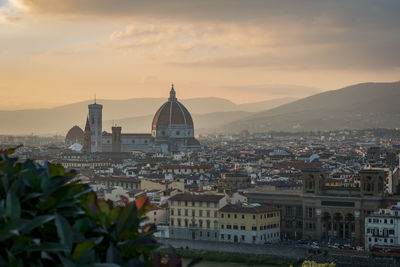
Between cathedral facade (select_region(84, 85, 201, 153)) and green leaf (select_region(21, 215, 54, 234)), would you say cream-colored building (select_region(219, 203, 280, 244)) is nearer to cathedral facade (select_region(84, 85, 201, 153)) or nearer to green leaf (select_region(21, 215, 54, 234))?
green leaf (select_region(21, 215, 54, 234))

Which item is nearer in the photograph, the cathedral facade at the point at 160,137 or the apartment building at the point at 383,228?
the apartment building at the point at 383,228

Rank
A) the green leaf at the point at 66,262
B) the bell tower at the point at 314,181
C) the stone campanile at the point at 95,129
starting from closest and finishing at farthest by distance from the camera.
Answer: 1. the green leaf at the point at 66,262
2. the bell tower at the point at 314,181
3. the stone campanile at the point at 95,129

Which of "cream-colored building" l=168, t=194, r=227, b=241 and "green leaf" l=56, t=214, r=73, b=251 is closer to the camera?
"green leaf" l=56, t=214, r=73, b=251

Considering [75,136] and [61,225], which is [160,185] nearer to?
[61,225]

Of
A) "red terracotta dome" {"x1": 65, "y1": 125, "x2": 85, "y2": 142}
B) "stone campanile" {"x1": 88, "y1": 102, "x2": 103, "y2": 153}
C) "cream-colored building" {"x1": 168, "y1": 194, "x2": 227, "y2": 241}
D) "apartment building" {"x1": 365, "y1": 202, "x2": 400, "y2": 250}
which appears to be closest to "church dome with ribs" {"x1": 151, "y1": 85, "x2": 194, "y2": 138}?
"stone campanile" {"x1": 88, "y1": 102, "x2": 103, "y2": 153}

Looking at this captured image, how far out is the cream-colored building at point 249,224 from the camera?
35.6 meters

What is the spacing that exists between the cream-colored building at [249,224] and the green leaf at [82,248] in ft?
102

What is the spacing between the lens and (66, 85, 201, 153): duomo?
334ft

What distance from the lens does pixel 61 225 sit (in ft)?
14.9

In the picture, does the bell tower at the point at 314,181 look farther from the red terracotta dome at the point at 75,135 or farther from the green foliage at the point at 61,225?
the red terracotta dome at the point at 75,135

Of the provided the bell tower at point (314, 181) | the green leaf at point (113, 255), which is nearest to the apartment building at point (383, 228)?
the bell tower at point (314, 181)

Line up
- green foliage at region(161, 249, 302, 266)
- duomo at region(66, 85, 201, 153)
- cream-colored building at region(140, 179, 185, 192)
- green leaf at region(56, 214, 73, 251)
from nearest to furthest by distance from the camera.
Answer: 1. green leaf at region(56, 214, 73, 251)
2. green foliage at region(161, 249, 302, 266)
3. cream-colored building at region(140, 179, 185, 192)
4. duomo at region(66, 85, 201, 153)

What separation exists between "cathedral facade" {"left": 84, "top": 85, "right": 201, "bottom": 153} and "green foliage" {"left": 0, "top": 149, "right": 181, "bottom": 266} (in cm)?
9664

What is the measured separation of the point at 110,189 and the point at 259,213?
11.2 meters
